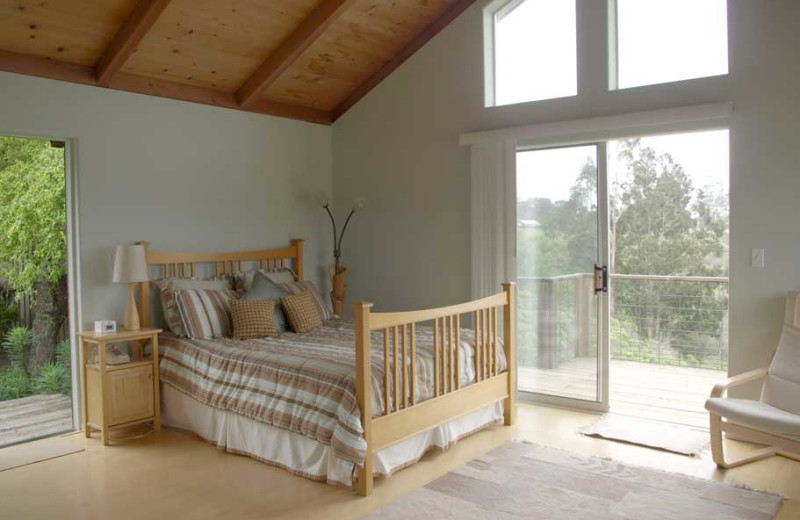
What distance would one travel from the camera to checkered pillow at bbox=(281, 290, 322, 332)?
460 centimetres

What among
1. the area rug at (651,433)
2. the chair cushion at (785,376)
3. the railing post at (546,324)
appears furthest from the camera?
the railing post at (546,324)

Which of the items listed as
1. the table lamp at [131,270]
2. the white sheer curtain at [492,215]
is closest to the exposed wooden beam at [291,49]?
the white sheer curtain at [492,215]

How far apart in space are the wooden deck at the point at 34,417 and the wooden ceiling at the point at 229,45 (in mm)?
2066

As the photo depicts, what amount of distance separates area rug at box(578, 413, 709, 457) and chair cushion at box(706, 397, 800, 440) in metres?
0.45

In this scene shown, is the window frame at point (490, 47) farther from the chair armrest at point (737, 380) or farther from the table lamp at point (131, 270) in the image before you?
the table lamp at point (131, 270)

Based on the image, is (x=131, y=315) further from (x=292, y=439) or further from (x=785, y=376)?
(x=785, y=376)

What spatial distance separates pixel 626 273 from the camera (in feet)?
20.6

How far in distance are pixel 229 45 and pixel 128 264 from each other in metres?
1.65

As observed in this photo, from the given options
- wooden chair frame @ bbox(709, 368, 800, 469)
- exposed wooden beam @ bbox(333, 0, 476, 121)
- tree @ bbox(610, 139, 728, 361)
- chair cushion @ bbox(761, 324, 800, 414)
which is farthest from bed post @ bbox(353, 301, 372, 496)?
tree @ bbox(610, 139, 728, 361)

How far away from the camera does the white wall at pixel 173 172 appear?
418 centimetres

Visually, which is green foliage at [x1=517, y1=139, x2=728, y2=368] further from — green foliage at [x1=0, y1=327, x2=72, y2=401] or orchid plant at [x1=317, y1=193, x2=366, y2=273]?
green foliage at [x1=0, y1=327, x2=72, y2=401]

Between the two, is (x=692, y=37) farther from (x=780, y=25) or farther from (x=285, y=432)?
(x=285, y=432)

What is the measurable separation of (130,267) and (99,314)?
1.51 feet

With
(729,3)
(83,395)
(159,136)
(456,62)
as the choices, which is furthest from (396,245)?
(729,3)
